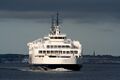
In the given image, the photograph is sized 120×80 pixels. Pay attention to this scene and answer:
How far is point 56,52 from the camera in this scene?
546 feet

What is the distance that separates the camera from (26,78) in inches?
5674

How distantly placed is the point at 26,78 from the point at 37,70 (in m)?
26.5

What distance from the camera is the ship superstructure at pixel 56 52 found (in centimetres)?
16425

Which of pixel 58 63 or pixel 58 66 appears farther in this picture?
pixel 58 66

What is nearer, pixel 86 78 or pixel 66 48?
pixel 86 78

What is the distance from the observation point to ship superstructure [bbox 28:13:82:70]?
164250 mm

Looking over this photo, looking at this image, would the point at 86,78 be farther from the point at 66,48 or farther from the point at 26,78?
the point at 66,48

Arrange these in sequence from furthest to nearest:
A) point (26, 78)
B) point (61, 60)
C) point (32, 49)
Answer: point (32, 49) → point (61, 60) → point (26, 78)

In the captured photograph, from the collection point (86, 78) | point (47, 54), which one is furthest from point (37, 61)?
point (86, 78)

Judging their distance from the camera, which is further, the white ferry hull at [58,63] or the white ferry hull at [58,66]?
the white ferry hull at [58,66]

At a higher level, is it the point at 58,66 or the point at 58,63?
the point at 58,63

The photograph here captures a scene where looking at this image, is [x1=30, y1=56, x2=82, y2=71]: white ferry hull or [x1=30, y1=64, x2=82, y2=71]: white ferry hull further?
[x1=30, y1=64, x2=82, y2=71]: white ferry hull

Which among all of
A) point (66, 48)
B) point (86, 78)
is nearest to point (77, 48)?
point (66, 48)

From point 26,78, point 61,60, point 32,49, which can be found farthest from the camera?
point 32,49
